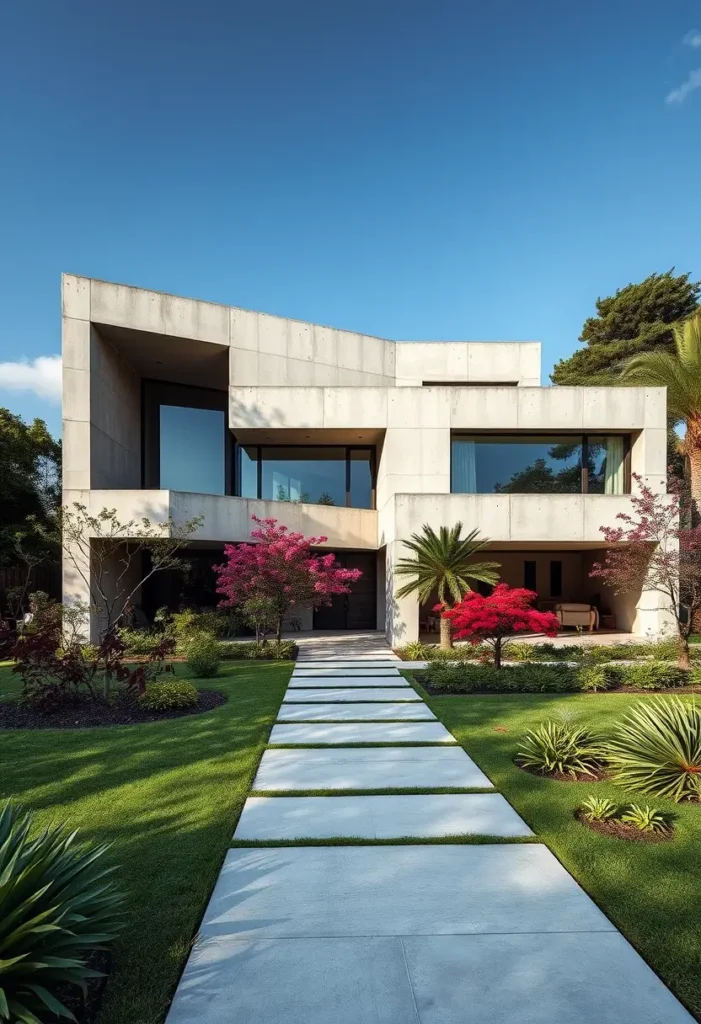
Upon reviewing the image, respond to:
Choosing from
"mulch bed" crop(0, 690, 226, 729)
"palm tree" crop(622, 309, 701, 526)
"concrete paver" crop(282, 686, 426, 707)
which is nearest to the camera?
"mulch bed" crop(0, 690, 226, 729)

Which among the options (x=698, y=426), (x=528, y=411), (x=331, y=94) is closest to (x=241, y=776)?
(x=528, y=411)

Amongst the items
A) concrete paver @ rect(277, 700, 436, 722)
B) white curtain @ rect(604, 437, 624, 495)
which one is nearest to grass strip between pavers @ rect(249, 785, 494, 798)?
concrete paver @ rect(277, 700, 436, 722)

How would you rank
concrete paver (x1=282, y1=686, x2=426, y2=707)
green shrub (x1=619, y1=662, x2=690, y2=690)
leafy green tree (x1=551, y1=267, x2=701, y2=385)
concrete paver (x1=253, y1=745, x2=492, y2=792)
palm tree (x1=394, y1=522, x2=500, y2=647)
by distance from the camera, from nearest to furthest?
concrete paver (x1=253, y1=745, x2=492, y2=792) < concrete paver (x1=282, y1=686, x2=426, y2=707) < green shrub (x1=619, y1=662, x2=690, y2=690) < palm tree (x1=394, y1=522, x2=500, y2=647) < leafy green tree (x1=551, y1=267, x2=701, y2=385)

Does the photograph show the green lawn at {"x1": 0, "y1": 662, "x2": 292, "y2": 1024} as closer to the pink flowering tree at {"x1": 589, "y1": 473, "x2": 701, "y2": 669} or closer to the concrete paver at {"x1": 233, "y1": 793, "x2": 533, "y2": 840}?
the concrete paver at {"x1": 233, "y1": 793, "x2": 533, "y2": 840}

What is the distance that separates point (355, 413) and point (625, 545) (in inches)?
379

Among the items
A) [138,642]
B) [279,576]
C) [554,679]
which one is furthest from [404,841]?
[138,642]

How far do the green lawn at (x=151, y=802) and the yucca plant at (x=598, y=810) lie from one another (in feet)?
10.0

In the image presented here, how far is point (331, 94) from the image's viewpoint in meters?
13.9

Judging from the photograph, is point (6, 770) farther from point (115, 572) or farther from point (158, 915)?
point (115, 572)

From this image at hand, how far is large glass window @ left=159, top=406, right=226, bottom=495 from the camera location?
19484 millimetres

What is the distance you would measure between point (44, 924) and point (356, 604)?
17693 millimetres

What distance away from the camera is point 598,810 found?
4297mm

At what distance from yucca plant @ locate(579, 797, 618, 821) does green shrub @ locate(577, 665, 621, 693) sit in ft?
18.0

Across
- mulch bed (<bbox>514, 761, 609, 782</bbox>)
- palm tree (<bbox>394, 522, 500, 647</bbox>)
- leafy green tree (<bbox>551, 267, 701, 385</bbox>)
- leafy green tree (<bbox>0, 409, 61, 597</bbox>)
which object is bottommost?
mulch bed (<bbox>514, 761, 609, 782</bbox>)
